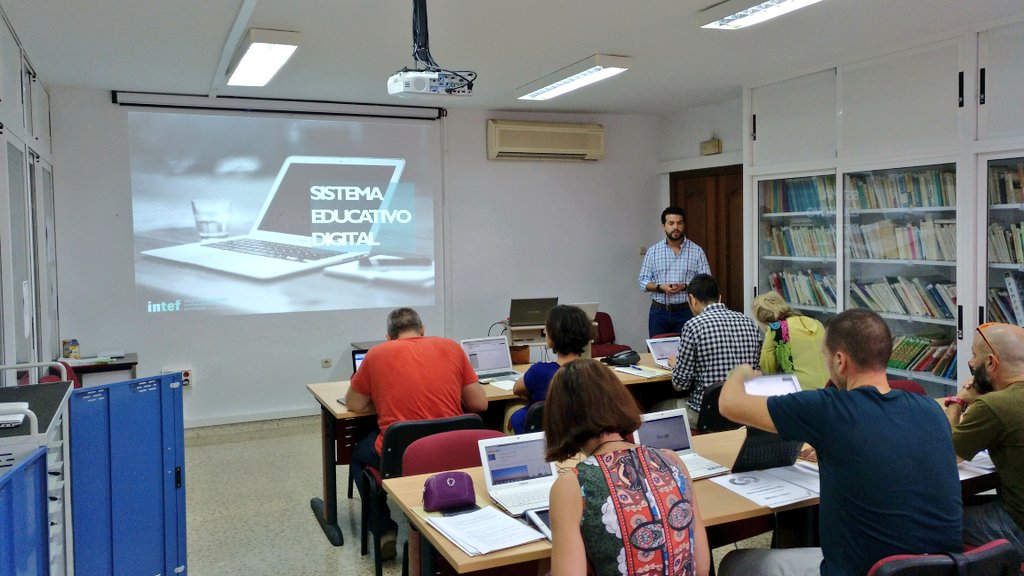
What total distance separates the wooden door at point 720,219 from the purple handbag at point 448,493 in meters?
5.16

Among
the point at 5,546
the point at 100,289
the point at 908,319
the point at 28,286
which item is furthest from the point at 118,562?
the point at 908,319

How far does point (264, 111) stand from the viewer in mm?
6426

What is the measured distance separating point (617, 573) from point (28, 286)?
423 centimetres

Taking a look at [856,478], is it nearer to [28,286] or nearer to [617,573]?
[617,573]

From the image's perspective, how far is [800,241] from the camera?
6082 millimetres

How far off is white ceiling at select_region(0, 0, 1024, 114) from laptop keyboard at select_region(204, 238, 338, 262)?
1.24m

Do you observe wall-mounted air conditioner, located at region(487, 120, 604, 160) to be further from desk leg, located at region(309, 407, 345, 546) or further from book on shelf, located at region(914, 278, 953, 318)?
desk leg, located at region(309, 407, 345, 546)

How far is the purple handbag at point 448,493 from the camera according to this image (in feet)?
7.76

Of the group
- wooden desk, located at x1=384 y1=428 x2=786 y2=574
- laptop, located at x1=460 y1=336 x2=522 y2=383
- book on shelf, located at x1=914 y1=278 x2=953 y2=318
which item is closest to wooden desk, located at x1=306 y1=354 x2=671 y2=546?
laptop, located at x1=460 y1=336 x2=522 y2=383

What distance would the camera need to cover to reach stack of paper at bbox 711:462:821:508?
246 cm

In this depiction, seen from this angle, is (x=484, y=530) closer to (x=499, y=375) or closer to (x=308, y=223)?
(x=499, y=375)

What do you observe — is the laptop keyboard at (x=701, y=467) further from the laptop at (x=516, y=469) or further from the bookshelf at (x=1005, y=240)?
the bookshelf at (x=1005, y=240)

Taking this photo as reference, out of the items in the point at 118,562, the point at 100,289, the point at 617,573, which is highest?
the point at 100,289

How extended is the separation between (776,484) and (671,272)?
3.84m
